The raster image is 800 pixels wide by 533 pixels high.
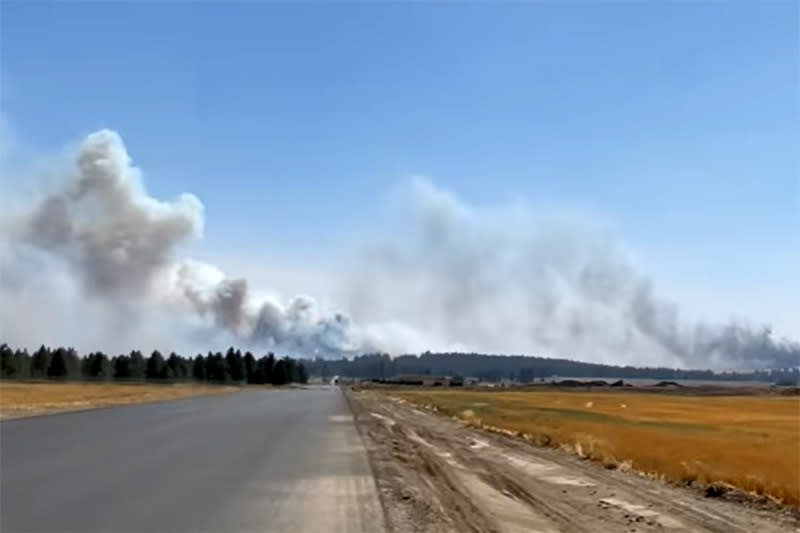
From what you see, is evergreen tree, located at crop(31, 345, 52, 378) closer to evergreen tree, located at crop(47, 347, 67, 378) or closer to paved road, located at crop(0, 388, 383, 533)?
evergreen tree, located at crop(47, 347, 67, 378)

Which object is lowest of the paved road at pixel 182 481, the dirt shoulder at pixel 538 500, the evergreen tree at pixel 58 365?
the dirt shoulder at pixel 538 500

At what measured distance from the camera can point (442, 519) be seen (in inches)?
571

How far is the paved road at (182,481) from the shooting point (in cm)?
1342

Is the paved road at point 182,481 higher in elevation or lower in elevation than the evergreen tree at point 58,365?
lower

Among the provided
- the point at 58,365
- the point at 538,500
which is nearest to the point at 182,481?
the point at 538,500

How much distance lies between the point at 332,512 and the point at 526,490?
19.2 feet

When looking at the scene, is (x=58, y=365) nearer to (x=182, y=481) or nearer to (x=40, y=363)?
(x=40, y=363)

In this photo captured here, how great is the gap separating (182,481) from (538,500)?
691 centimetres

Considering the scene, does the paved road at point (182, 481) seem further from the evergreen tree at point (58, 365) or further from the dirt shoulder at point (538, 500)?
the evergreen tree at point (58, 365)

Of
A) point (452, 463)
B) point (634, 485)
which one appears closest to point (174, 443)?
point (452, 463)

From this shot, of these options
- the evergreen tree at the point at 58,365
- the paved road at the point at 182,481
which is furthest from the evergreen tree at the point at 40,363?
the paved road at the point at 182,481

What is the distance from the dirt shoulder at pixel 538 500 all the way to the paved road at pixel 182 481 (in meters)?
0.79

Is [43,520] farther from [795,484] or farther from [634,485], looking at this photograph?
[795,484]

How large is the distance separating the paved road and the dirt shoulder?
785mm
